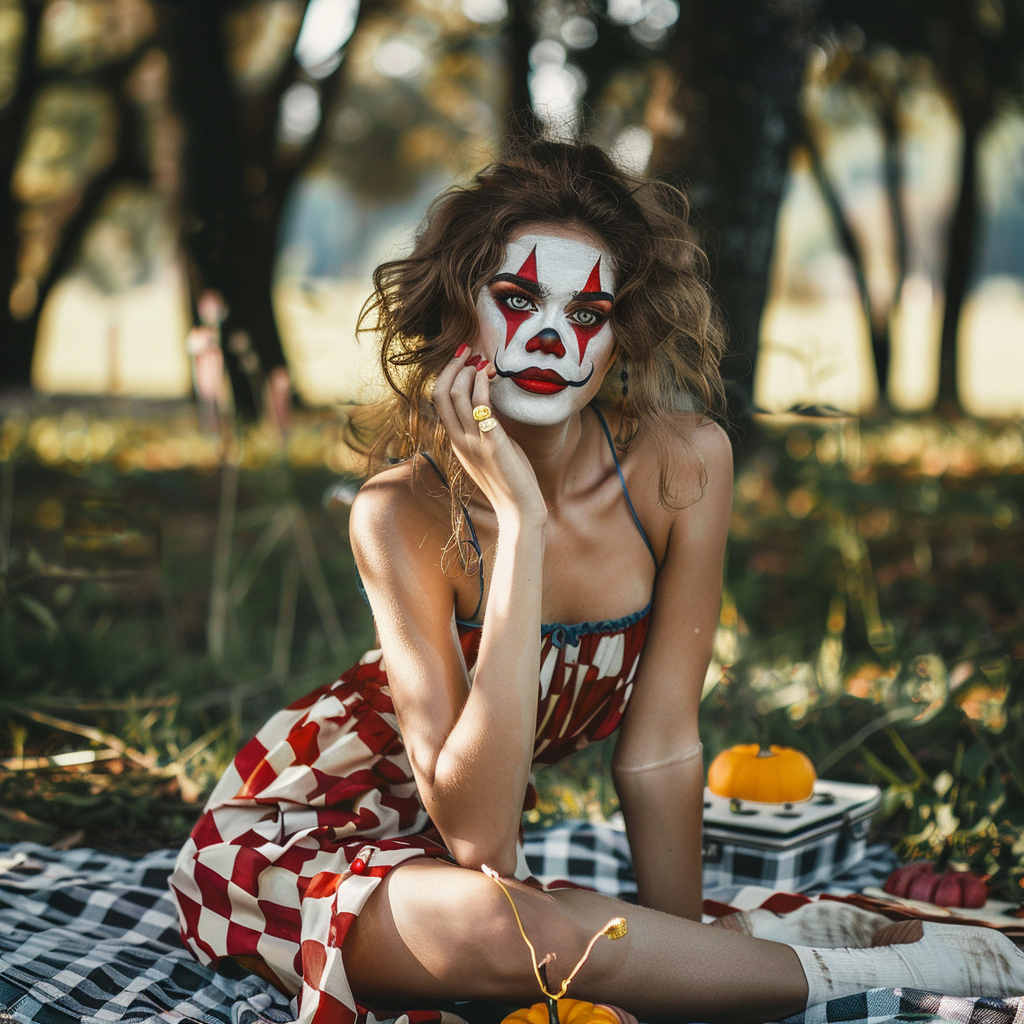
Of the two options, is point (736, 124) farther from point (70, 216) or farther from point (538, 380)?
point (70, 216)

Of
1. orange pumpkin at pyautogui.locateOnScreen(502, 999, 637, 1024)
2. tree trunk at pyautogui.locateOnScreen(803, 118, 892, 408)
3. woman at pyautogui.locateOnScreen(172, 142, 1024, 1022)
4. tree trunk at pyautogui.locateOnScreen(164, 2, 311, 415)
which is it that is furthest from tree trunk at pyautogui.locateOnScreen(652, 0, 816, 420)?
tree trunk at pyautogui.locateOnScreen(803, 118, 892, 408)

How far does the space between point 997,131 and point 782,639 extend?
33.6ft

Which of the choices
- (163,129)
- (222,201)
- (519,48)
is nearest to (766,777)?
(222,201)

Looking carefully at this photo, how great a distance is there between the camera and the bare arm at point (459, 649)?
6.02 ft

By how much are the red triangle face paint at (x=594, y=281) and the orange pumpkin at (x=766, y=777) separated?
1.19 meters

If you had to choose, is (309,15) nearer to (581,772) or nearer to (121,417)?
(121,417)

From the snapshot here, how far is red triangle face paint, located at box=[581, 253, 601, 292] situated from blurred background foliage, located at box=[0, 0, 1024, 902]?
0.32m

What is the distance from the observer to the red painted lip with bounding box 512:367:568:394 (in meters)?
2.02

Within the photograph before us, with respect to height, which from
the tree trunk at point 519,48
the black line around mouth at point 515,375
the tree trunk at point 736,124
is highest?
the tree trunk at point 519,48

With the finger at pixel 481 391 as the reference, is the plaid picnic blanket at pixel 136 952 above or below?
below

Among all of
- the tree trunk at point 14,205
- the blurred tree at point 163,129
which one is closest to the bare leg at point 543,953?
the blurred tree at point 163,129

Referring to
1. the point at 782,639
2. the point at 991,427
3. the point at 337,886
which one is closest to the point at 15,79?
the point at 991,427

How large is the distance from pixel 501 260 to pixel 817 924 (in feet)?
4.52

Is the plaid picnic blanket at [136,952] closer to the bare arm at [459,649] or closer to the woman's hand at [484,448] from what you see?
the bare arm at [459,649]
